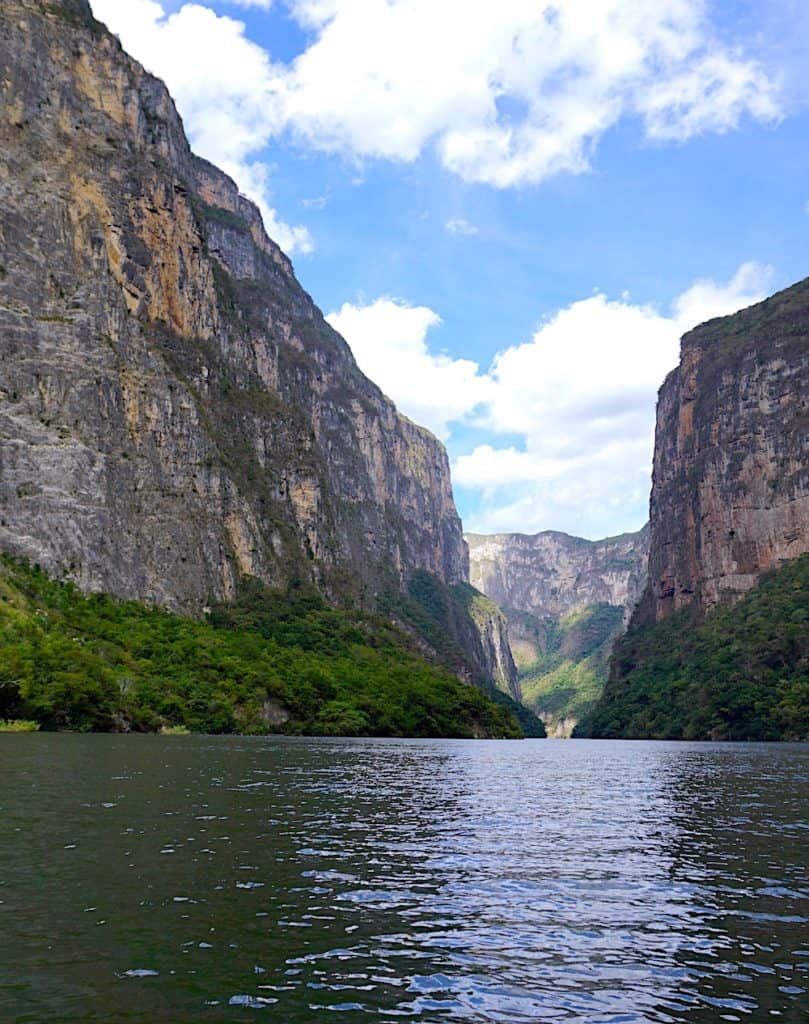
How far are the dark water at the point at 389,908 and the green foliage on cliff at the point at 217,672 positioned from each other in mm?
53304

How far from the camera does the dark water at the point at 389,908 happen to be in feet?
43.0

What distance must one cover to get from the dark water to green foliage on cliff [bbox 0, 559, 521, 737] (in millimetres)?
53304

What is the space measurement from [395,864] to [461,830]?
24.0 ft

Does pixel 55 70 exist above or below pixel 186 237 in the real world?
above

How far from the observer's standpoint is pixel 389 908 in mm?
18750

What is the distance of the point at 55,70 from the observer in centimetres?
16912

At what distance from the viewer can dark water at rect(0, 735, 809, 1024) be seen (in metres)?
13.1

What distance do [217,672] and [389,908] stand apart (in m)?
107

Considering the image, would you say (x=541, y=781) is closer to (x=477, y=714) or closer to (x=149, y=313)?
(x=477, y=714)

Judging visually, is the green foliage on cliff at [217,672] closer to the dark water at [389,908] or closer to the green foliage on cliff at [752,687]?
the green foliage on cliff at [752,687]

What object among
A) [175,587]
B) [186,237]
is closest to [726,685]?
[175,587]

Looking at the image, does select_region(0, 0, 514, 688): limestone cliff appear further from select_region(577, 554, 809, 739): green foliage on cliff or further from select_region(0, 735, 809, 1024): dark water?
select_region(0, 735, 809, 1024): dark water

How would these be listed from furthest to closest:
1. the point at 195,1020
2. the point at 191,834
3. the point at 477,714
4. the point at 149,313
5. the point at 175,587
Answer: the point at 149,313
the point at 477,714
the point at 175,587
the point at 191,834
the point at 195,1020

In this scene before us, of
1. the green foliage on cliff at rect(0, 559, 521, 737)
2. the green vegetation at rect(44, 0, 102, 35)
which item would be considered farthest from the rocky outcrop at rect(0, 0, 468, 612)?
the green foliage on cliff at rect(0, 559, 521, 737)
